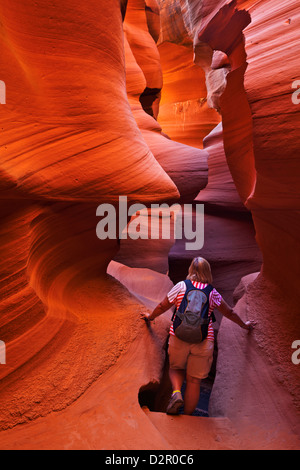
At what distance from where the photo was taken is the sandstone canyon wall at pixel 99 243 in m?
2.21

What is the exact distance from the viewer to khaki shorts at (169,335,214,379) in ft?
8.53

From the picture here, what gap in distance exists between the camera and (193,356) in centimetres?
264

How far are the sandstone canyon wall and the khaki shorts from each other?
14.0 inches

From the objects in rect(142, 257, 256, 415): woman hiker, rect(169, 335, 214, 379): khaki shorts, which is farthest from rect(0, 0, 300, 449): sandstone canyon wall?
rect(169, 335, 214, 379): khaki shorts

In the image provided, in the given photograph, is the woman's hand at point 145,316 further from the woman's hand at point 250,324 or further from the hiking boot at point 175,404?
the woman's hand at point 250,324

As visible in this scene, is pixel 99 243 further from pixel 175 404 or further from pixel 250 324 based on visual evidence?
pixel 250 324

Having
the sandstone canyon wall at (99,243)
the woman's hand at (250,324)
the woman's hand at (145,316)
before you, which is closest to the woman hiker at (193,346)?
the sandstone canyon wall at (99,243)

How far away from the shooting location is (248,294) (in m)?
4.01

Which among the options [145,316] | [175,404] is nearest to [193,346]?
[175,404]

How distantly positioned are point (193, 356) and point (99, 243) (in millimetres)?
1684

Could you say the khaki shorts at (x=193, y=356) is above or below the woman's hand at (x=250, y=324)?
above

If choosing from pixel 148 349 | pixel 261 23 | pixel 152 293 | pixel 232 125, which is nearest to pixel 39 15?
pixel 261 23

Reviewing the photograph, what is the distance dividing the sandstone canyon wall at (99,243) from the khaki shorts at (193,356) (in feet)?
1.17
